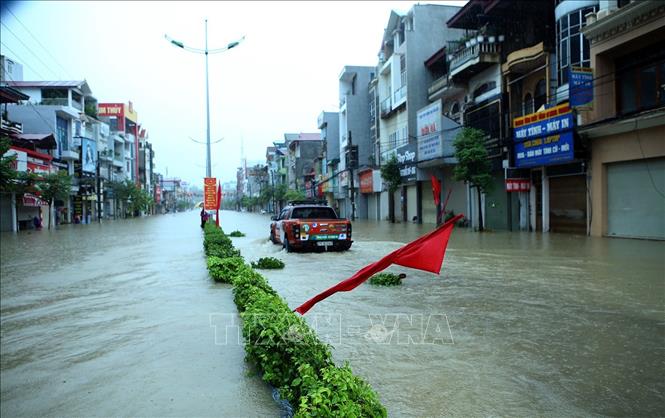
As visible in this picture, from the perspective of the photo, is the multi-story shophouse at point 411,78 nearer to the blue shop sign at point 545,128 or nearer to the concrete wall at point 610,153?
the blue shop sign at point 545,128

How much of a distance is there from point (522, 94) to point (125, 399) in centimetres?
2381

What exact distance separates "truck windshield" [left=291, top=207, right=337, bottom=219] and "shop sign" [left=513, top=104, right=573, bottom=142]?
10126 millimetres

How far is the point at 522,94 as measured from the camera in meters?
23.8

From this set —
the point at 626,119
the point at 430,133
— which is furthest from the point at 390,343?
the point at 430,133

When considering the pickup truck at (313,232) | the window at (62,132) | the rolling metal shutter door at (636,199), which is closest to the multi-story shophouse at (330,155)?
the window at (62,132)

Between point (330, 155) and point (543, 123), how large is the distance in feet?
151

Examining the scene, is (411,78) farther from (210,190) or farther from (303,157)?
(303,157)

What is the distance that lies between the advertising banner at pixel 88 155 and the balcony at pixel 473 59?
144ft

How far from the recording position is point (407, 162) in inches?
1335

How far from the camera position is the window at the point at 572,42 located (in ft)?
62.6

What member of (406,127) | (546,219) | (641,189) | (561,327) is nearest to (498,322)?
(561,327)

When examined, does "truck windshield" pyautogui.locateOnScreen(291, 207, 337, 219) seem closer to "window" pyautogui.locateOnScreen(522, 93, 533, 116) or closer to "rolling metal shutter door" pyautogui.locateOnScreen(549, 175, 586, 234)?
"rolling metal shutter door" pyautogui.locateOnScreen(549, 175, 586, 234)

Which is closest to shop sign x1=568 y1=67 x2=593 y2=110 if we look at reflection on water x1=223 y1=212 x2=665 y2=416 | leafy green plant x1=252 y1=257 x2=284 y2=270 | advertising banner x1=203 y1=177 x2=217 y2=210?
reflection on water x1=223 y1=212 x2=665 y2=416

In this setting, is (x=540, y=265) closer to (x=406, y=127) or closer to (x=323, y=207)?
(x=323, y=207)
